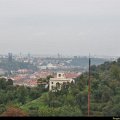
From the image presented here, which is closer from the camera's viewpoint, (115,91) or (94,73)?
(115,91)

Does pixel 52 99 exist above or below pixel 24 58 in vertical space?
below

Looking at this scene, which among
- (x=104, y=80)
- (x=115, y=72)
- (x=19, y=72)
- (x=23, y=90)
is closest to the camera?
(x=104, y=80)

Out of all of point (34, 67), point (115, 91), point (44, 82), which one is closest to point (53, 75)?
point (34, 67)

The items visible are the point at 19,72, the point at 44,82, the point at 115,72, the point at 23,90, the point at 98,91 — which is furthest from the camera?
the point at 19,72

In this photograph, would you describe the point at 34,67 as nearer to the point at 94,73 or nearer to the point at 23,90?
the point at 23,90

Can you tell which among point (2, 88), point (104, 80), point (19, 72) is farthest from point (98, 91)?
point (19, 72)

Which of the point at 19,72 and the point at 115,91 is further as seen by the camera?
the point at 19,72

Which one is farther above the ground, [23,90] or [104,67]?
[104,67]

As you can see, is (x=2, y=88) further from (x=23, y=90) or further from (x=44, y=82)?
(x=44, y=82)

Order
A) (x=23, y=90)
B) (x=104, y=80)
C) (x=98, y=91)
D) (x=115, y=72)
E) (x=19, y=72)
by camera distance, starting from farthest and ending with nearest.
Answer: (x=19, y=72) → (x=23, y=90) → (x=115, y=72) → (x=104, y=80) → (x=98, y=91)
